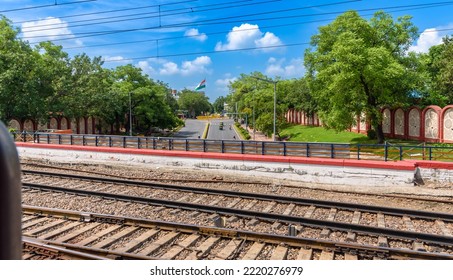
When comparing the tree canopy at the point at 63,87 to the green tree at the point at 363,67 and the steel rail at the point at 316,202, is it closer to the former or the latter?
the steel rail at the point at 316,202

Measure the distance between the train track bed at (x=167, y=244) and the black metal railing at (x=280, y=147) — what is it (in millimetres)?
8981

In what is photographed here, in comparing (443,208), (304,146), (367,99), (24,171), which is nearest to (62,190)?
(24,171)

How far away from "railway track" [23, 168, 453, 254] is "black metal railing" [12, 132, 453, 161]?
519 centimetres

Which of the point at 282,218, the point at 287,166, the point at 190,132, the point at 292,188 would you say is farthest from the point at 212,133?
the point at 282,218

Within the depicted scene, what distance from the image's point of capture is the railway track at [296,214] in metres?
8.30

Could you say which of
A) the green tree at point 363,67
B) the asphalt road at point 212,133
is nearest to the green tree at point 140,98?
the asphalt road at point 212,133

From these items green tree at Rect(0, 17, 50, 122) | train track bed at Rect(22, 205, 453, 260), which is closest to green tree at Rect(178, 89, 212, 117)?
green tree at Rect(0, 17, 50, 122)

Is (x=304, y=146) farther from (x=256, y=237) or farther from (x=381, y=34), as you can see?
(x=381, y=34)

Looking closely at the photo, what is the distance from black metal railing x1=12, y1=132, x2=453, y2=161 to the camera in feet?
52.1

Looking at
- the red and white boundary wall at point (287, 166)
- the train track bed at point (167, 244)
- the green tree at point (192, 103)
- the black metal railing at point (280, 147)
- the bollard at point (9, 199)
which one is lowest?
the train track bed at point (167, 244)

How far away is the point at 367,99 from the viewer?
2764 cm

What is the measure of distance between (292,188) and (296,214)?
412 centimetres

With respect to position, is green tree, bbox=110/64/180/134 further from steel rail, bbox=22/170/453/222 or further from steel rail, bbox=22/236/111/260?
steel rail, bbox=22/236/111/260

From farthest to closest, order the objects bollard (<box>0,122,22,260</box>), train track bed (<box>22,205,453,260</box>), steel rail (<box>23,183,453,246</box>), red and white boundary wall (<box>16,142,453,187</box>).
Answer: red and white boundary wall (<box>16,142,453,187</box>) → steel rail (<box>23,183,453,246</box>) → train track bed (<box>22,205,453,260</box>) → bollard (<box>0,122,22,260</box>)
